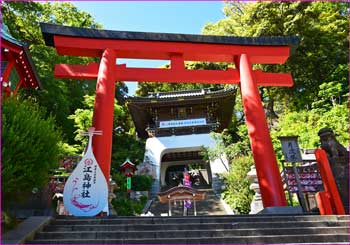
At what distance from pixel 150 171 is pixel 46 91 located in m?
7.79

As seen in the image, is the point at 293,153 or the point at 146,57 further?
the point at 146,57

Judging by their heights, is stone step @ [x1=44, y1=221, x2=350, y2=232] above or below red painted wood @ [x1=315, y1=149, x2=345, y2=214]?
below

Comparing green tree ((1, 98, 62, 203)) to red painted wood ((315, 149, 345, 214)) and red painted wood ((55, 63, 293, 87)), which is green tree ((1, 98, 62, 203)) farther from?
red painted wood ((315, 149, 345, 214))

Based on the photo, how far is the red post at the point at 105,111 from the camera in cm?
638

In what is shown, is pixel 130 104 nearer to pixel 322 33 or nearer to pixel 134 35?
pixel 134 35

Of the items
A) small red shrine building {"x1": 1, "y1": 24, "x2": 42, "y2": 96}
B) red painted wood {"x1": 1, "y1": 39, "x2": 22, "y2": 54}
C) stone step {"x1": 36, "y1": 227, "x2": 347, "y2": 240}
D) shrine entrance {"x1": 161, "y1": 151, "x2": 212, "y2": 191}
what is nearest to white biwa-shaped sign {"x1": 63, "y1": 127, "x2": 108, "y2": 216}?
stone step {"x1": 36, "y1": 227, "x2": 347, "y2": 240}

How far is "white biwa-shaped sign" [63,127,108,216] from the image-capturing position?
17.8 feet

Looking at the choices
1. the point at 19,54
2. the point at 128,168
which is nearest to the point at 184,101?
the point at 128,168

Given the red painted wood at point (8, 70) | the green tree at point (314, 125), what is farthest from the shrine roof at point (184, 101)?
the red painted wood at point (8, 70)

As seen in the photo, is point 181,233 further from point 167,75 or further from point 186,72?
point 186,72

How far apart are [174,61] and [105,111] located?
8.19ft

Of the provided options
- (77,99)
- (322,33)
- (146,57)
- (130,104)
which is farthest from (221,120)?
(146,57)

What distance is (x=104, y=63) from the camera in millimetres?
7480

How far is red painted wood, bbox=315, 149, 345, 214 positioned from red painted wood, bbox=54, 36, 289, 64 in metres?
3.67
